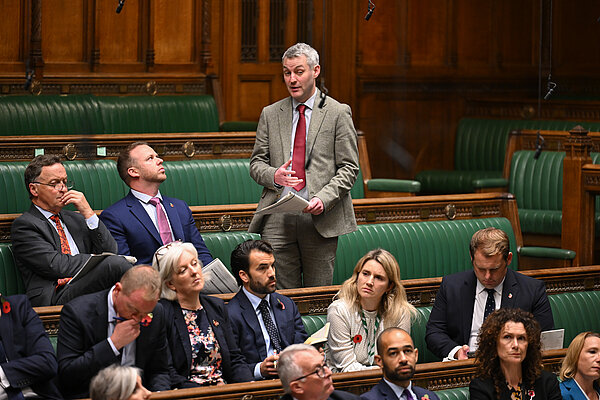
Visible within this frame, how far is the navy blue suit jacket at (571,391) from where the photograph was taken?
3443mm

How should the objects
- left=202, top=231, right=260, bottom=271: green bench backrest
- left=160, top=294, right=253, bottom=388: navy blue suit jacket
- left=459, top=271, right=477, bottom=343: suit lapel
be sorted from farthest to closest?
left=202, top=231, right=260, bottom=271: green bench backrest
left=459, top=271, right=477, bottom=343: suit lapel
left=160, top=294, right=253, bottom=388: navy blue suit jacket

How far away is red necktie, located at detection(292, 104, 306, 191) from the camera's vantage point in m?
3.99

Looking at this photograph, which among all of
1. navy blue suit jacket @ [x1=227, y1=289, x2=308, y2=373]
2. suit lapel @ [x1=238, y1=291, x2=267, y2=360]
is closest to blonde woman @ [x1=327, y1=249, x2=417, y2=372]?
navy blue suit jacket @ [x1=227, y1=289, x2=308, y2=373]

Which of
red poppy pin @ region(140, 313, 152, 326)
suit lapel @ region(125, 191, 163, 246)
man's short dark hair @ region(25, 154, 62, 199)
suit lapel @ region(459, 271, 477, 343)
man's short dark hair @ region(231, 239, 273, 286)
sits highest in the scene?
man's short dark hair @ region(25, 154, 62, 199)

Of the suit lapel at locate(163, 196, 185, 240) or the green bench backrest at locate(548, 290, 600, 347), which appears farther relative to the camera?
the green bench backrest at locate(548, 290, 600, 347)

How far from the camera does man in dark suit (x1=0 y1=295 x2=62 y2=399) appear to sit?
294 cm

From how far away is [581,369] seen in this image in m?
3.45

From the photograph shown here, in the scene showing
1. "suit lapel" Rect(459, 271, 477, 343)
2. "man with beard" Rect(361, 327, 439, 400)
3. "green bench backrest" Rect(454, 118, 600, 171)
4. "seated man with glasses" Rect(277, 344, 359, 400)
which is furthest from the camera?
"green bench backrest" Rect(454, 118, 600, 171)

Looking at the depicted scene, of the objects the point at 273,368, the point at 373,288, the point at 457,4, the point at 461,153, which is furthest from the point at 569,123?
the point at 273,368

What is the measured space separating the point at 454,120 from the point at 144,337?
→ 17.6 ft

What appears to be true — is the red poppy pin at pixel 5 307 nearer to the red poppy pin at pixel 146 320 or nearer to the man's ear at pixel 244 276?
the red poppy pin at pixel 146 320

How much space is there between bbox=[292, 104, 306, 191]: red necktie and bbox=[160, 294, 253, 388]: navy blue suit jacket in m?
0.79

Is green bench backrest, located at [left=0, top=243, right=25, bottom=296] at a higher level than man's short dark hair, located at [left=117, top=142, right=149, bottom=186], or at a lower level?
lower

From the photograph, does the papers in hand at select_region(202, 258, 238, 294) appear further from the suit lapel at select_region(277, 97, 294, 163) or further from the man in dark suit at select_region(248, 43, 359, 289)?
the suit lapel at select_region(277, 97, 294, 163)
